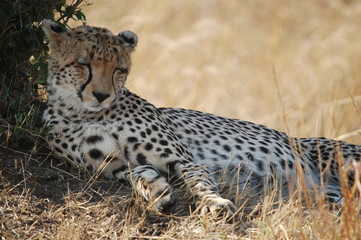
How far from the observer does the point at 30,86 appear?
4430 millimetres

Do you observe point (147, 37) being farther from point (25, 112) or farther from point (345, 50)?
point (25, 112)

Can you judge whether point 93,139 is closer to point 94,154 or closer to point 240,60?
point 94,154

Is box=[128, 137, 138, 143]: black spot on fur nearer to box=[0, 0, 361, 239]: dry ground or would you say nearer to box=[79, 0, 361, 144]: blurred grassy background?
box=[0, 0, 361, 239]: dry ground

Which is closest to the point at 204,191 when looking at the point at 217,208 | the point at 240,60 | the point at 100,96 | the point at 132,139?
the point at 217,208

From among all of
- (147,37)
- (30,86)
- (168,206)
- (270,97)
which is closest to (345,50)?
(270,97)

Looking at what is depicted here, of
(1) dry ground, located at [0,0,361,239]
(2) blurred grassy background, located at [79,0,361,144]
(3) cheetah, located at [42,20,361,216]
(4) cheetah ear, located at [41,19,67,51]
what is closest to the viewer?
(1) dry ground, located at [0,0,361,239]

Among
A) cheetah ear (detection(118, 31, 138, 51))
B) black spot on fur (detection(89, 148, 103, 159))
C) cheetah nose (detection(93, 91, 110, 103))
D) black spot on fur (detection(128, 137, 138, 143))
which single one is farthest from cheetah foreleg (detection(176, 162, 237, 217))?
cheetah ear (detection(118, 31, 138, 51))

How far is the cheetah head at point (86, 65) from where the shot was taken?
12.6 feet

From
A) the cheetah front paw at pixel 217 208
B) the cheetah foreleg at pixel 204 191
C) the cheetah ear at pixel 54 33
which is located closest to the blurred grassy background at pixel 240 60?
the cheetah foreleg at pixel 204 191

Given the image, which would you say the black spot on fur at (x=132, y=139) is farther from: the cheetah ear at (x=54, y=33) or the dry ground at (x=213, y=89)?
the cheetah ear at (x=54, y=33)

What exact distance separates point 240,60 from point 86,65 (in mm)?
4934

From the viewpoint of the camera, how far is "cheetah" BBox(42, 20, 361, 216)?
12.5 ft

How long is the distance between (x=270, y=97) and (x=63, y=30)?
4589 mm

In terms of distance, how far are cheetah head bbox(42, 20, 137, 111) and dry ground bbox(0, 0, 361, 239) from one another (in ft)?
1.43
